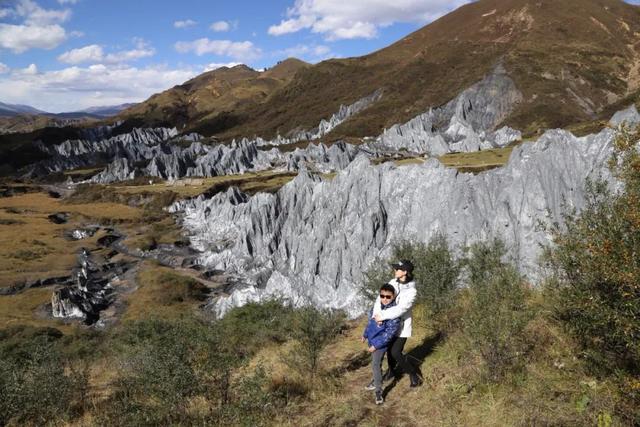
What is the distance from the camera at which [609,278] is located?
654 cm

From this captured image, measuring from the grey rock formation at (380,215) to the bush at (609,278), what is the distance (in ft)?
31.5

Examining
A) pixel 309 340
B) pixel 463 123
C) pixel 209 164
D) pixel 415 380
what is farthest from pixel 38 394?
pixel 209 164

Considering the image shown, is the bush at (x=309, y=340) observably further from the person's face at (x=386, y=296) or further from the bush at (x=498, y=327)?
the bush at (x=498, y=327)

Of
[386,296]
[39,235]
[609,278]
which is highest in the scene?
[609,278]

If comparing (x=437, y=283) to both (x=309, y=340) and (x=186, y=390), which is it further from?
(x=186, y=390)

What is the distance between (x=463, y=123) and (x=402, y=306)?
126 metres

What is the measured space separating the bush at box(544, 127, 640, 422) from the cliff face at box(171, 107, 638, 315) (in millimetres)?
10036

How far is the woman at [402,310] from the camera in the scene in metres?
9.47

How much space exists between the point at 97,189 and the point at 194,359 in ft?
432

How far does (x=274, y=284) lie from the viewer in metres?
43.6

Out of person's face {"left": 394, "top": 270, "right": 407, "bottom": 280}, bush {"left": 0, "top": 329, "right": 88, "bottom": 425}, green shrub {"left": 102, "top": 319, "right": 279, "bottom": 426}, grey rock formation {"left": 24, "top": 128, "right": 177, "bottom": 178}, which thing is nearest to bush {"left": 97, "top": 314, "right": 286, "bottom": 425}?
green shrub {"left": 102, "top": 319, "right": 279, "bottom": 426}

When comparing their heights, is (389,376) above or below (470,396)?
below

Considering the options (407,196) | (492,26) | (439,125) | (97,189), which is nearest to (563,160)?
(407,196)

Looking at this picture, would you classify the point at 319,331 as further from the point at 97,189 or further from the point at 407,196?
the point at 97,189
